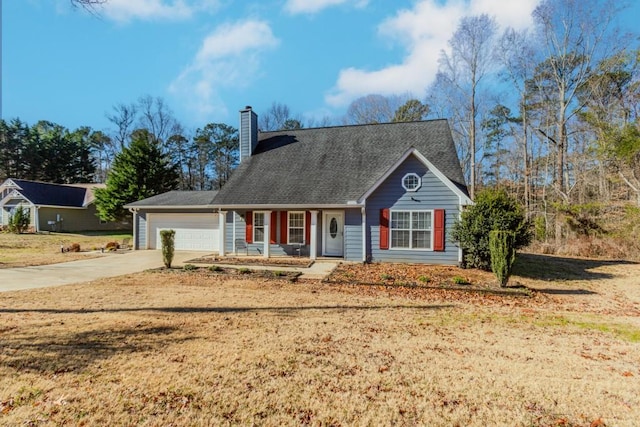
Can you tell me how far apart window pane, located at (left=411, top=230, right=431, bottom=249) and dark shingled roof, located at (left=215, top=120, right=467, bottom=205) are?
7.88 feet

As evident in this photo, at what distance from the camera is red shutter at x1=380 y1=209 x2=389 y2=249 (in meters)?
12.6

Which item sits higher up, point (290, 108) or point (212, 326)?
point (290, 108)

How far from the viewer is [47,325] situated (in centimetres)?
519

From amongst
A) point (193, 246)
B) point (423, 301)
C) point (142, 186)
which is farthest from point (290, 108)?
point (423, 301)

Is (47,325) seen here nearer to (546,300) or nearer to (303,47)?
(546,300)

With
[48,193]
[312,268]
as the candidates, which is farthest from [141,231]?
[48,193]

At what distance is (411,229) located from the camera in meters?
12.4

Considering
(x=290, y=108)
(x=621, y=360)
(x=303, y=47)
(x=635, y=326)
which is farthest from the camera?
(x=290, y=108)

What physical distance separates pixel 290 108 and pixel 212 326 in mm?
34445

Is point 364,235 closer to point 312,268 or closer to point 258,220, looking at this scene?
point 312,268

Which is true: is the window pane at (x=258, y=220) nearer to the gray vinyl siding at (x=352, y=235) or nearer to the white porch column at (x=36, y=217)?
the gray vinyl siding at (x=352, y=235)

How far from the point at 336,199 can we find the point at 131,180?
20627 millimetres

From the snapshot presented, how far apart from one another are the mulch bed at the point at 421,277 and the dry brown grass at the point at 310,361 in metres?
1.18

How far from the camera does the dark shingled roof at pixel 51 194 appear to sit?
91.5ft
